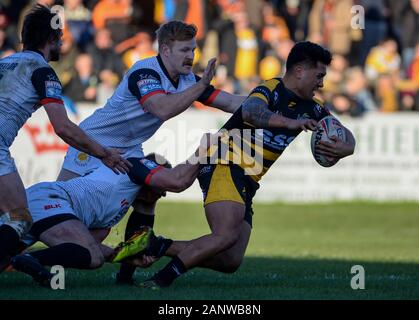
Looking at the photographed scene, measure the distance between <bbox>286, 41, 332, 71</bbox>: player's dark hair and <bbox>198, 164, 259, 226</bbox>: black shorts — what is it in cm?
108

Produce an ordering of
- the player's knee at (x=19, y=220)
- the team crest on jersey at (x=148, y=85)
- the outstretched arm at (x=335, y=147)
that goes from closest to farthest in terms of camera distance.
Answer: the player's knee at (x=19, y=220), the outstretched arm at (x=335, y=147), the team crest on jersey at (x=148, y=85)

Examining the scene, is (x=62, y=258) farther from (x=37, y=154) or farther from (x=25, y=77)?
(x=37, y=154)

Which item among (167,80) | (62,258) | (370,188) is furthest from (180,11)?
(62,258)

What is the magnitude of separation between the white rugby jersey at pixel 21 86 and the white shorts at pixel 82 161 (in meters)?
1.21

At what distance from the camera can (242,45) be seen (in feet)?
74.5

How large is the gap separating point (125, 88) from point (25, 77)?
4.06 feet

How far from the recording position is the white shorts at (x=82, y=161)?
33.2ft

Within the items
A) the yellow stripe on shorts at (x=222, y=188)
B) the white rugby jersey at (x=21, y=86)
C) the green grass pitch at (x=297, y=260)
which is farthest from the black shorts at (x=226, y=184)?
the white rugby jersey at (x=21, y=86)

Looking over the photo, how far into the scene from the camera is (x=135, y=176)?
9516mm

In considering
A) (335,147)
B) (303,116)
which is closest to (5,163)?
(303,116)

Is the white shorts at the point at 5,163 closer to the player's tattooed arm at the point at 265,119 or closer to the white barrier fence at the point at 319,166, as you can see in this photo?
the player's tattooed arm at the point at 265,119

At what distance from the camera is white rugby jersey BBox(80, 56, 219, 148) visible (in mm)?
9930

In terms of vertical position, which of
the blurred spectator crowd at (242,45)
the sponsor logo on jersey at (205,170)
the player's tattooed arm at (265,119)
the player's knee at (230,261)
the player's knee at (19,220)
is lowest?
the player's knee at (230,261)

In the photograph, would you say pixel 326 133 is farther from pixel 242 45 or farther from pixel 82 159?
pixel 242 45
